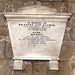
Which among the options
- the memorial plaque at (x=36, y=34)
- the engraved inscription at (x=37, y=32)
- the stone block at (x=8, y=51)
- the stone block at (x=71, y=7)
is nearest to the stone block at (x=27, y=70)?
the memorial plaque at (x=36, y=34)

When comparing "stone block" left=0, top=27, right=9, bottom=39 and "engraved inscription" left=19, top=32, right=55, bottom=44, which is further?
"stone block" left=0, top=27, right=9, bottom=39

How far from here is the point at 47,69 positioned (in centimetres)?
286

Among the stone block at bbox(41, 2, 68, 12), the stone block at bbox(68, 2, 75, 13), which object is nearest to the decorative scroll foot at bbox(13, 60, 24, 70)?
the stone block at bbox(41, 2, 68, 12)

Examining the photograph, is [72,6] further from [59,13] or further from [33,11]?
[33,11]

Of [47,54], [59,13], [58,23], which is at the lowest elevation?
[47,54]

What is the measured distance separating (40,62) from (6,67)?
590 mm

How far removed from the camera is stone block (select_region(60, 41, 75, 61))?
9.53ft

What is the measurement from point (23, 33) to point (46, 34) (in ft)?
1.22

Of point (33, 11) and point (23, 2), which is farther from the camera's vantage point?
point (23, 2)

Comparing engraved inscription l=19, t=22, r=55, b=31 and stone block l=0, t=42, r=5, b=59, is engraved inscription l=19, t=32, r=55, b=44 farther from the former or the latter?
stone block l=0, t=42, r=5, b=59

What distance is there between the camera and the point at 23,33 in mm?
2717

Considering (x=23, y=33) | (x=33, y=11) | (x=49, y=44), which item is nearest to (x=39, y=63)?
(x=49, y=44)

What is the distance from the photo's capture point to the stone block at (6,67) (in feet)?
9.43

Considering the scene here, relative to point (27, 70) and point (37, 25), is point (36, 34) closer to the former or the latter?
point (37, 25)
